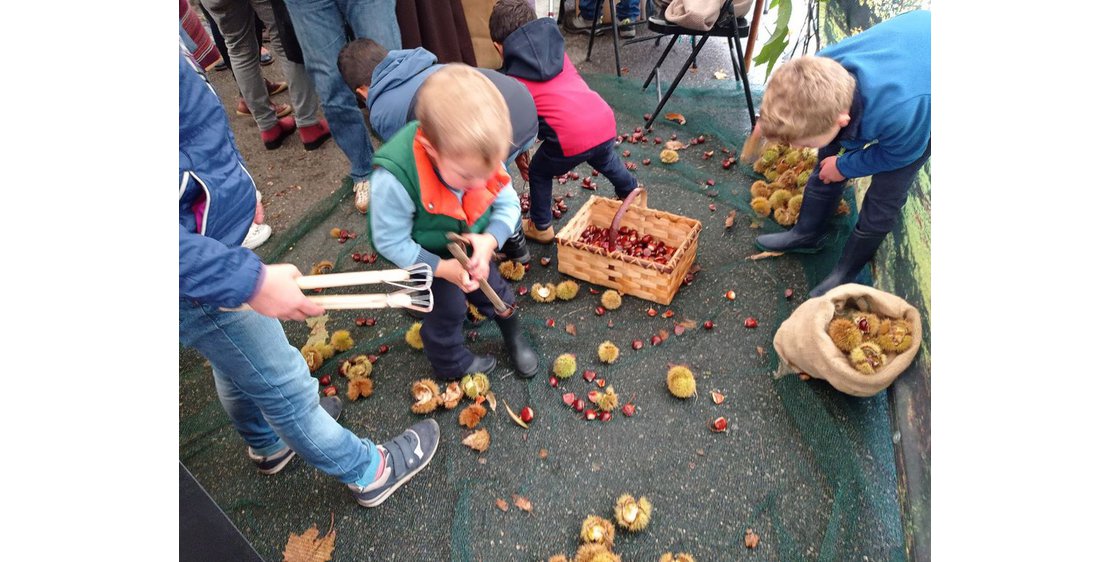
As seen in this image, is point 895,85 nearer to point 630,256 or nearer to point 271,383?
point 630,256

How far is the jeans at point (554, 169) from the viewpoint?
255 cm

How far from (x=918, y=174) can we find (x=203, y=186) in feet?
7.52

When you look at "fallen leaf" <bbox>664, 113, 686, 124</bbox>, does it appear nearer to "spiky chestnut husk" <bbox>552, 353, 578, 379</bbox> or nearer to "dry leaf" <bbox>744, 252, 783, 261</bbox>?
"dry leaf" <bbox>744, 252, 783, 261</bbox>

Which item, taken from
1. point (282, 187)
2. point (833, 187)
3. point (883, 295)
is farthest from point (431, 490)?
point (282, 187)

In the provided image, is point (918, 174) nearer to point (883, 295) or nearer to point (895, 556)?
point (883, 295)

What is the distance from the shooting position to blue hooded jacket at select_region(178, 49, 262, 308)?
104 centimetres

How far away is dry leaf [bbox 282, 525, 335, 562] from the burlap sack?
174 cm

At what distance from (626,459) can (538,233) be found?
130cm

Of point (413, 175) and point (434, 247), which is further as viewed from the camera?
point (434, 247)

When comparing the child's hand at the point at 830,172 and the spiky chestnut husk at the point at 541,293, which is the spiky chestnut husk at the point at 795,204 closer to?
the child's hand at the point at 830,172

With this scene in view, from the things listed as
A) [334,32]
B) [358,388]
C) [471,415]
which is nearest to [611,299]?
[471,415]

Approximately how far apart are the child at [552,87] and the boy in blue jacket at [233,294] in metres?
1.38

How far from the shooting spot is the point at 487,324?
8.23 ft

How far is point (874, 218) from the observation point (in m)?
2.17
